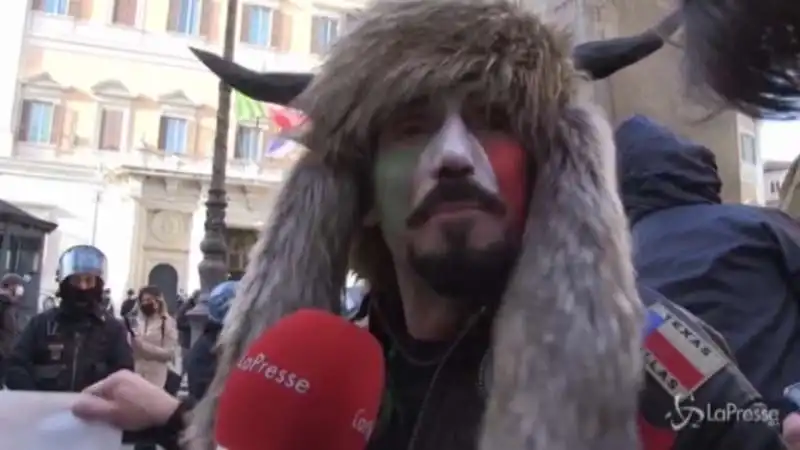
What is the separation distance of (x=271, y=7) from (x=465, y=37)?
28.1m

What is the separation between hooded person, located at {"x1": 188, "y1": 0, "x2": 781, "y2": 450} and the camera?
117cm

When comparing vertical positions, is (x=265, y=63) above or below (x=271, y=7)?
below

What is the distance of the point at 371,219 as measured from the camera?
1.48m

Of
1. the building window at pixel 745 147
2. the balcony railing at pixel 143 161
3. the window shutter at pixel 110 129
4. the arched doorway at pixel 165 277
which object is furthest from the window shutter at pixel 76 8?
the building window at pixel 745 147

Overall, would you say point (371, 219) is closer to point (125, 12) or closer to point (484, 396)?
point (484, 396)

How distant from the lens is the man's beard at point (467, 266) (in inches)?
50.6

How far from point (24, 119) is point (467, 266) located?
2658cm

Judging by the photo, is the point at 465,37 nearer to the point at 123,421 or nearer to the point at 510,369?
the point at 510,369

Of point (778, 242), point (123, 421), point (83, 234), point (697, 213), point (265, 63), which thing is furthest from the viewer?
point (265, 63)

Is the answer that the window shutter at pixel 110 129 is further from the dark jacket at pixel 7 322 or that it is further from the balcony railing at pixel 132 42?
the dark jacket at pixel 7 322

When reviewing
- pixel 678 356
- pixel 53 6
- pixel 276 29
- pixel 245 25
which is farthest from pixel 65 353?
pixel 276 29

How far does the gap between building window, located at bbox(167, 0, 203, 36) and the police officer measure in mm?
22808

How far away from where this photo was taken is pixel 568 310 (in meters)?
1.18

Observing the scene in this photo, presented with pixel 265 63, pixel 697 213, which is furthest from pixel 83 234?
pixel 697 213
